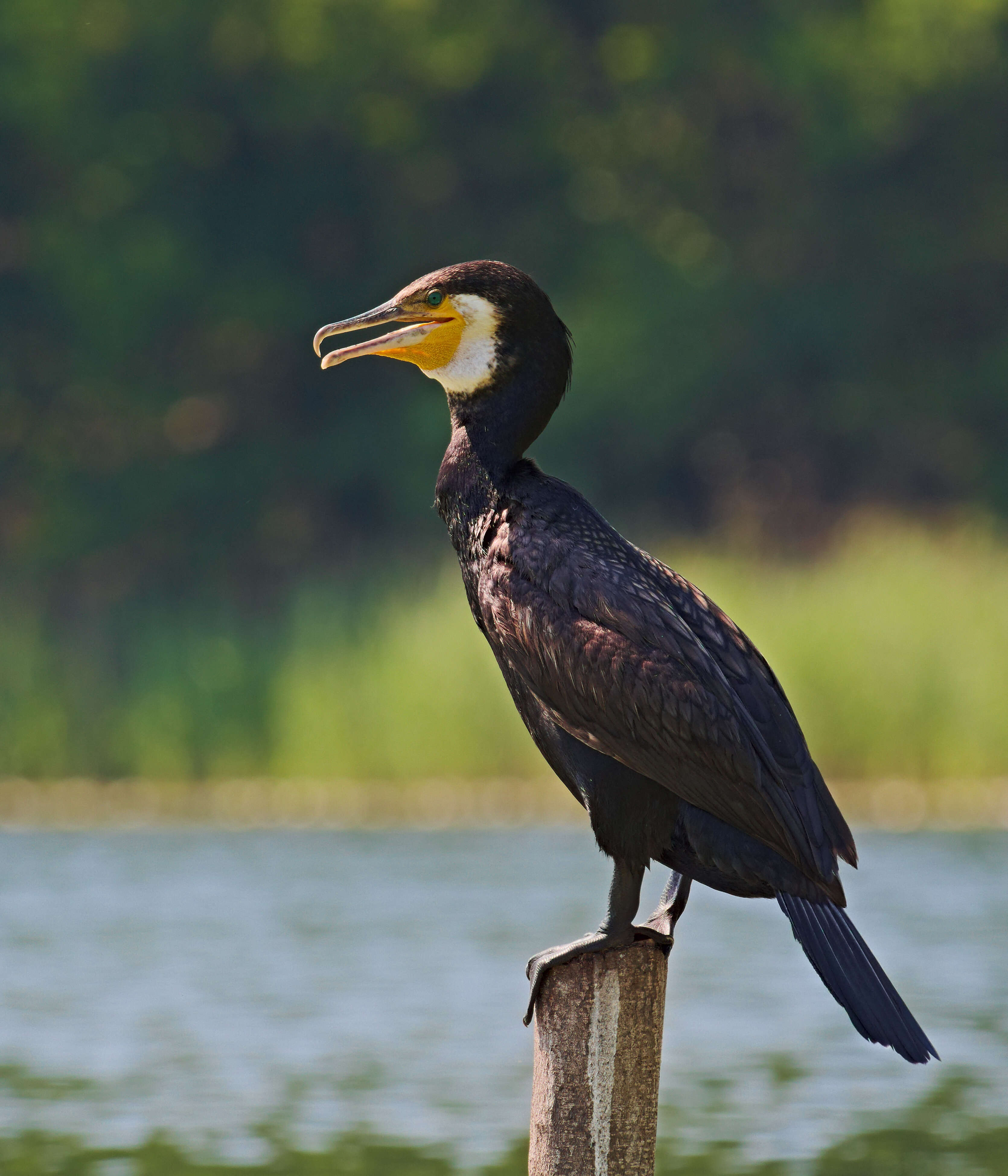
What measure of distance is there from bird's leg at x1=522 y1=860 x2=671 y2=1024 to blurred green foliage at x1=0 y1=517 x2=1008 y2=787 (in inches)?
338

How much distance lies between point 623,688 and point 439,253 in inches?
726

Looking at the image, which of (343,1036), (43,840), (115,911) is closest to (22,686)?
(43,840)

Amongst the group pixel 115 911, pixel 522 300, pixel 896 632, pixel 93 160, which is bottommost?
pixel 522 300

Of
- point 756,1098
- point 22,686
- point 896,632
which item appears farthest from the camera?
point 22,686

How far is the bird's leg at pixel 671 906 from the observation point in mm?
3852

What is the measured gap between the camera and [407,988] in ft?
27.9

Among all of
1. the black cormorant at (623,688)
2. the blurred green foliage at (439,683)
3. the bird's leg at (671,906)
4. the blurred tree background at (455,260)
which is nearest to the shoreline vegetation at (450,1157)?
the bird's leg at (671,906)

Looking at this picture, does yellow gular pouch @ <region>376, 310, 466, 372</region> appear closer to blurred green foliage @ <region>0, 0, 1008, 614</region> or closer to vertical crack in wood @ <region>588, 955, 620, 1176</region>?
vertical crack in wood @ <region>588, 955, 620, 1176</region>

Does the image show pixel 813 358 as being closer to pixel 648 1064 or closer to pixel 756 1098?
pixel 756 1098

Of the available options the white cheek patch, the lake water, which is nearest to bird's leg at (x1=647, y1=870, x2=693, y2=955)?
the white cheek patch

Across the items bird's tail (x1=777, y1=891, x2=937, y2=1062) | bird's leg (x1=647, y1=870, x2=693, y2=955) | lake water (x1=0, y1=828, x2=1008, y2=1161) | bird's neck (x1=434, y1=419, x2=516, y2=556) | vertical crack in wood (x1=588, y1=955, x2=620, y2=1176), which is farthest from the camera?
lake water (x1=0, y1=828, x2=1008, y2=1161)

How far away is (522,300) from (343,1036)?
4.13 meters

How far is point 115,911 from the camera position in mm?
10500

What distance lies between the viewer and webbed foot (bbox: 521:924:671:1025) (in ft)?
12.2
